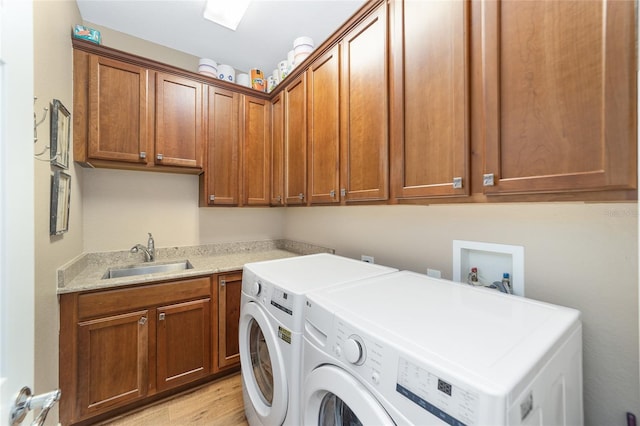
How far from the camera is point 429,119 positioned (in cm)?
111

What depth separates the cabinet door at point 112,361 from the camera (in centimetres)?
154

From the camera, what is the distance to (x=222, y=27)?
204cm

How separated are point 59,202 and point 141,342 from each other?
98 centimetres

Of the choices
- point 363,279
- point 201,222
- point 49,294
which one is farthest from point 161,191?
point 363,279

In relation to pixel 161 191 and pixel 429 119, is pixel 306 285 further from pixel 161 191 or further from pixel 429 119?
pixel 161 191

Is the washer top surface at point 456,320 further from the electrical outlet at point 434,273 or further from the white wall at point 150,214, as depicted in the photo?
the white wall at point 150,214

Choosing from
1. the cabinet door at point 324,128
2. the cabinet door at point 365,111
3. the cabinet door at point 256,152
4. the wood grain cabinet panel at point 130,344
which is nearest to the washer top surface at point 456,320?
the cabinet door at point 365,111

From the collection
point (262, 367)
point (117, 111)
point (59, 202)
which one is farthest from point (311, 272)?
point (117, 111)

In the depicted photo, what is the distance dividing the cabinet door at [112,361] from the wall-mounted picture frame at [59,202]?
23.4 inches

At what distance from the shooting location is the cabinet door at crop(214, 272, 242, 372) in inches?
77.7

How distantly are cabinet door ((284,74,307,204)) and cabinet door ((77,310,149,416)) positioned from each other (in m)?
1.33

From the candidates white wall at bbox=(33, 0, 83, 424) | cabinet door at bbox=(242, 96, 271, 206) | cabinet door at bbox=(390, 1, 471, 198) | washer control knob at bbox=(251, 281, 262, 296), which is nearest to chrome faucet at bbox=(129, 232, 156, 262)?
white wall at bbox=(33, 0, 83, 424)

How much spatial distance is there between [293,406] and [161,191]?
208 centimetres

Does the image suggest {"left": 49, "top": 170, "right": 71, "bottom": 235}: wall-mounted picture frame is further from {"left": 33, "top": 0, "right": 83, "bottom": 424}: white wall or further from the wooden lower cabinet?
the wooden lower cabinet
